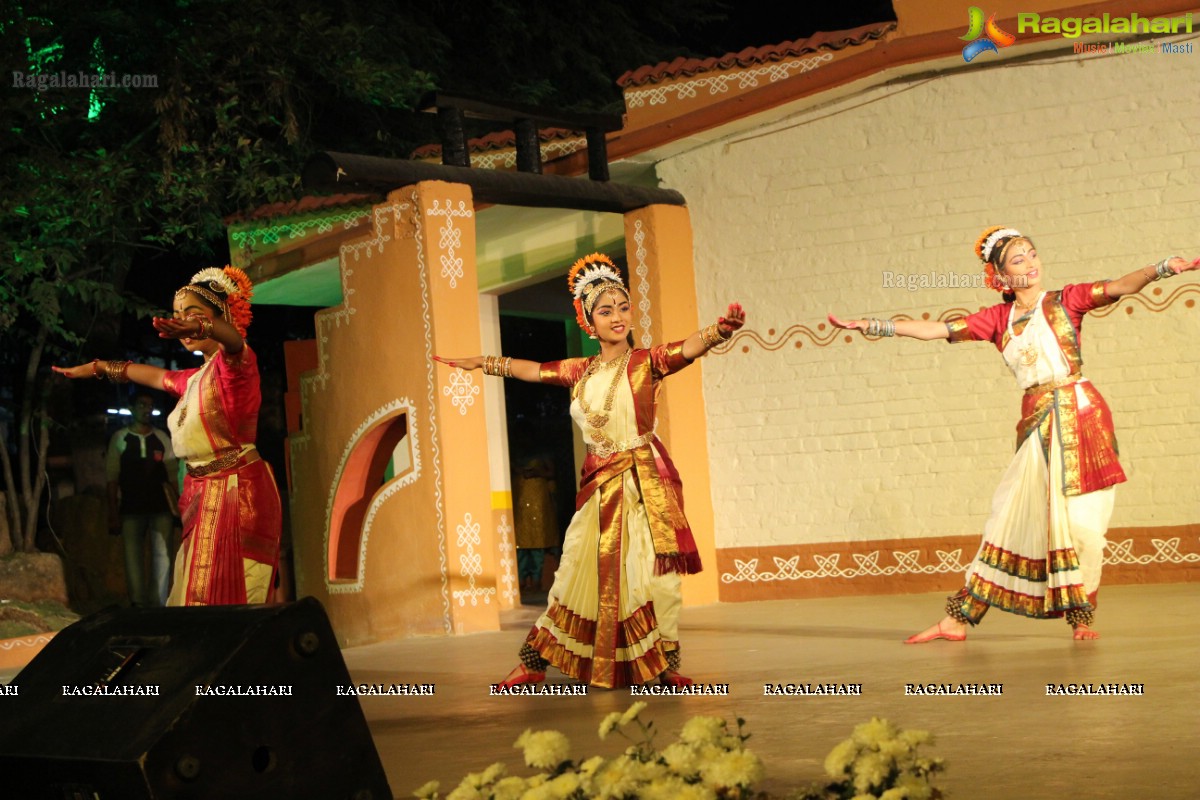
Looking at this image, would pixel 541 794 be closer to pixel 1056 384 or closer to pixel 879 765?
pixel 879 765

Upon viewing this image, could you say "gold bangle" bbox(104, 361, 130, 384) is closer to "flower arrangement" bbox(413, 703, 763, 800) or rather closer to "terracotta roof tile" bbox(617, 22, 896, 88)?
"flower arrangement" bbox(413, 703, 763, 800)

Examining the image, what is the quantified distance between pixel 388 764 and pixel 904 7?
6.36 metres

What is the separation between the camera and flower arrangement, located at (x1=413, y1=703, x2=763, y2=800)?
2.36 meters

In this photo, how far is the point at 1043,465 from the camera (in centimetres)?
643

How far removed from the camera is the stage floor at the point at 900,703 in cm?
361

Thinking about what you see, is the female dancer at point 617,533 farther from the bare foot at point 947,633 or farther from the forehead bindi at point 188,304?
the forehead bindi at point 188,304

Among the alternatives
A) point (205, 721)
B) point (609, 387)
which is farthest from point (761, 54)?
point (205, 721)

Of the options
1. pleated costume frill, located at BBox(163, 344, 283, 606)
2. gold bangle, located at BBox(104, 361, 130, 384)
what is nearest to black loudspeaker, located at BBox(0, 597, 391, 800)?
pleated costume frill, located at BBox(163, 344, 283, 606)

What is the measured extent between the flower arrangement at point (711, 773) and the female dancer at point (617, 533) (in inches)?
124

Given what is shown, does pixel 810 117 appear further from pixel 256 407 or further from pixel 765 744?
pixel 765 744

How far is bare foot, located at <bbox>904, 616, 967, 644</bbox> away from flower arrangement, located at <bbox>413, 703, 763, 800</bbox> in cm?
416

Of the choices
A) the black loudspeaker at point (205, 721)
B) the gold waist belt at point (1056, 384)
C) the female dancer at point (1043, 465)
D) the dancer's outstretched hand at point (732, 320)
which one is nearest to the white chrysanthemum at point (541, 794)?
the black loudspeaker at point (205, 721)

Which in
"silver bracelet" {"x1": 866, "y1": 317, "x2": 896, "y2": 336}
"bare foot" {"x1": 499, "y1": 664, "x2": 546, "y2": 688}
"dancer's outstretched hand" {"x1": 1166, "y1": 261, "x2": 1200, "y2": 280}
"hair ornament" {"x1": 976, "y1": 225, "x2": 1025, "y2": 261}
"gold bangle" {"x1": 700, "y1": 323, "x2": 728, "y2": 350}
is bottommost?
"bare foot" {"x1": 499, "y1": 664, "x2": 546, "y2": 688}

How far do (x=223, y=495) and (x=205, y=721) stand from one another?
279 cm
